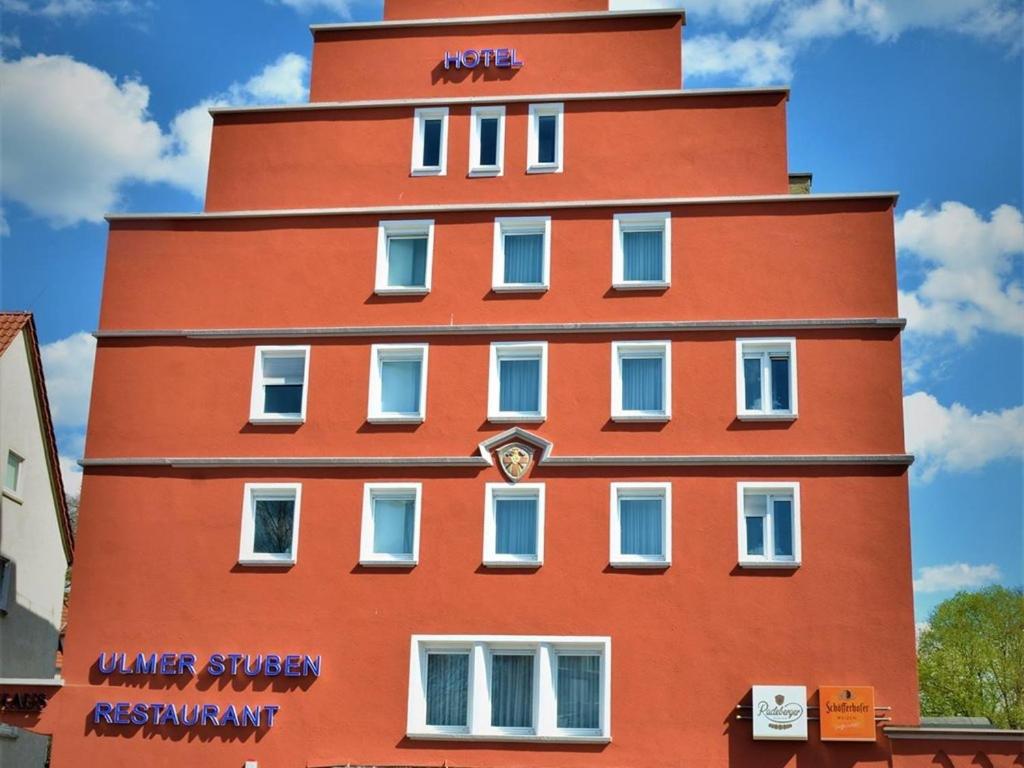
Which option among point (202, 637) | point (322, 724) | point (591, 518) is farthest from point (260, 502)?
point (591, 518)

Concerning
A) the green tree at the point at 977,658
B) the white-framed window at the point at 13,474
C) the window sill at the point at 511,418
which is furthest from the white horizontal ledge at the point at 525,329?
the green tree at the point at 977,658

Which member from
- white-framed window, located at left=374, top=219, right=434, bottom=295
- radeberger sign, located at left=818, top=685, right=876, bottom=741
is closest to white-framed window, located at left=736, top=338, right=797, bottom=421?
radeberger sign, located at left=818, top=685, right=876, bottom=741

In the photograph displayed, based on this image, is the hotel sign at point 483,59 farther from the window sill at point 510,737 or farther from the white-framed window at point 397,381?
the window sill at point 510,737

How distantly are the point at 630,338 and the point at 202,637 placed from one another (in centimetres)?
1283

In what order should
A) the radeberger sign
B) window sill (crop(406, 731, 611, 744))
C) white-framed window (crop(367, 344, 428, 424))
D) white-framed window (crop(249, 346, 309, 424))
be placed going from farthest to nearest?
white-framed window (crop(249, 346, 309, 424))
white-framed window (crop(367, 344, 428, 424))
window sill (crop(406, 731, 611, 744))
the radeberger sign

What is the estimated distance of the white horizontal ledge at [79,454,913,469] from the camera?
33.7 metres

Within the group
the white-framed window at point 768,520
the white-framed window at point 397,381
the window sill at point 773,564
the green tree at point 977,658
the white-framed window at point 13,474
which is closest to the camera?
the window sill at point 773,564

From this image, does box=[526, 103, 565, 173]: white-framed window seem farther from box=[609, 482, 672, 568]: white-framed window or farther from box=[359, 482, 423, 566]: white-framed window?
box=[359, 482, 423, 566]: white-framed window

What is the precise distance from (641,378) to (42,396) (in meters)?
22.5

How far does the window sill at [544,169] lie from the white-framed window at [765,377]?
22.1 feet

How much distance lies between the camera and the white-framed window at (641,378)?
3488 centimetres

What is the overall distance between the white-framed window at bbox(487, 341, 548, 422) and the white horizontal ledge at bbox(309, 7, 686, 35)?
948cm

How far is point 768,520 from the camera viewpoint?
111 ft

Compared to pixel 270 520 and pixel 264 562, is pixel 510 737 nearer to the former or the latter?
pixel 264 562
